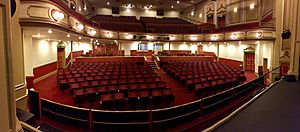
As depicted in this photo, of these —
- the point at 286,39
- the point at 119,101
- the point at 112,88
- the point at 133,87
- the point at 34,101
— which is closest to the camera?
the point at 34,101

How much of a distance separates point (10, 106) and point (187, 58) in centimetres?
1819

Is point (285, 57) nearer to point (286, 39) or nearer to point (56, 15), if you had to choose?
point (286, 39)

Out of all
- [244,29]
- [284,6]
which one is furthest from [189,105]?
[244,29]

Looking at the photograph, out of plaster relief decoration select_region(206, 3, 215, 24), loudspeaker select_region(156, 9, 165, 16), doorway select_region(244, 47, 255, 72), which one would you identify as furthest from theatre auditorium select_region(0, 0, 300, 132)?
loudspeaker select_region(156, 9, 165, 16)

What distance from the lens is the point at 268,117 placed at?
3.62 meters

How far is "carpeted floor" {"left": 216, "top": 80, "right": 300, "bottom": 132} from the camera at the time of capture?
3.12 metres

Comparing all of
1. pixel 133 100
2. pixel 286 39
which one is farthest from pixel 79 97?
pixel 286 39

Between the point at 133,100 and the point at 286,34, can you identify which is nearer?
the point at 133,100

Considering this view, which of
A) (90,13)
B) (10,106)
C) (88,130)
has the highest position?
(90,13)

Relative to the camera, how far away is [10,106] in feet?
5.81

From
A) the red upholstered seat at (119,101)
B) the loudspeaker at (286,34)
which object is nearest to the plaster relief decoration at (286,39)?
the loudspeaker at (286,34)

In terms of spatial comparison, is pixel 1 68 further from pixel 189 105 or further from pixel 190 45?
pixel 190 45

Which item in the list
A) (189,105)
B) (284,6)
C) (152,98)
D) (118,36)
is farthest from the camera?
(118,36)

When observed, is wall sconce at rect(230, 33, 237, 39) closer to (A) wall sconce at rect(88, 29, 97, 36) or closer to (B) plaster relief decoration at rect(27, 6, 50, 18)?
(A) wall sconce at rect(88, 29, 97, 36)
